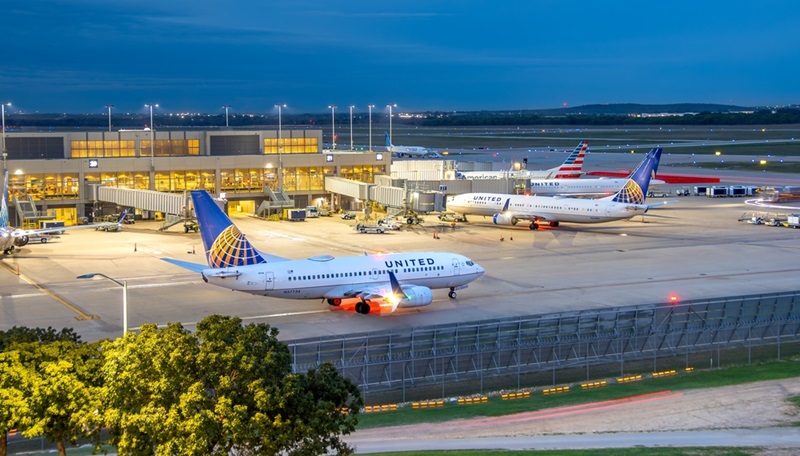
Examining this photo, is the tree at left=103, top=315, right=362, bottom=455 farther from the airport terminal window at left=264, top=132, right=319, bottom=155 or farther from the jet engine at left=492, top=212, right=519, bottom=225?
the airport terminal window at left=264, top=132, right=319, bottom=155

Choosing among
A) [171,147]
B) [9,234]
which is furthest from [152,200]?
[9,234]

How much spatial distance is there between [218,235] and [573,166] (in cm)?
9168

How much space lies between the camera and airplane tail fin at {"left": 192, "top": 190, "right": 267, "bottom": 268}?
5538 centimetres

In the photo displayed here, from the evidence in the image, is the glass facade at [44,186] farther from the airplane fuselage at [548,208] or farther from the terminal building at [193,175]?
the airplane fuselage at [548,208]

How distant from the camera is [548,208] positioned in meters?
98.8

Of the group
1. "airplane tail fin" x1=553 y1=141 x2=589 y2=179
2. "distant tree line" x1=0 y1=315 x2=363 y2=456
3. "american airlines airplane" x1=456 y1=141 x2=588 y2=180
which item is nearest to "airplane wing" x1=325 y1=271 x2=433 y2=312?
"distant tree line" x1=0 y1=315 x2=363 y2=456

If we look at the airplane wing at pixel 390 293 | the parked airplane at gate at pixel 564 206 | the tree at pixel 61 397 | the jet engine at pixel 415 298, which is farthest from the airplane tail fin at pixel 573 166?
the tree at pixel 61 397

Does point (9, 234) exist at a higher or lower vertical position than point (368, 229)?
higher

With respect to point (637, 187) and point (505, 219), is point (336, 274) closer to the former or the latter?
point (505, 219)

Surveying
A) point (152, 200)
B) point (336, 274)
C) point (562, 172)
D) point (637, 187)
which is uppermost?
point (562, 172)

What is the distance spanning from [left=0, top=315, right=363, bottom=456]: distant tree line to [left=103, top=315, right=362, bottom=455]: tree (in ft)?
0.08

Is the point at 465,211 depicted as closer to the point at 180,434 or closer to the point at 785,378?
the point at 785,378

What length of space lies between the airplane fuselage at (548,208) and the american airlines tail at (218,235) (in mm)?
48440

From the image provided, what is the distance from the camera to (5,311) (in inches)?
2296
